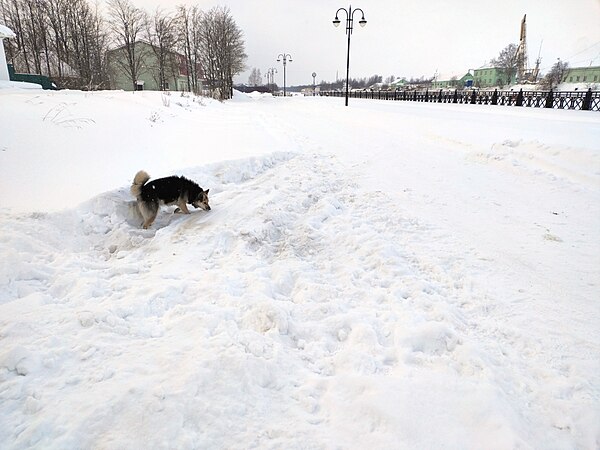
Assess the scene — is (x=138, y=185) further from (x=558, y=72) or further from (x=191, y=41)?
(x=558, y=72)

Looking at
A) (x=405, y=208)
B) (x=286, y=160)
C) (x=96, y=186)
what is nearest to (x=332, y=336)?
(x=405, y=208)

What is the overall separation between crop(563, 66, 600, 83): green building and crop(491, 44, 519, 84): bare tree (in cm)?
1574

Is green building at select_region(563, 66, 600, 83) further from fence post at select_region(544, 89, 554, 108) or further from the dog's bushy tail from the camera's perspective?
the dog's bushy tail

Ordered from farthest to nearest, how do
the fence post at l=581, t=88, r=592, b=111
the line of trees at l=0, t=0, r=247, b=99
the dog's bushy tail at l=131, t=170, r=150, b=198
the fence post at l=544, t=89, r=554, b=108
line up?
the line of trees at l=0, t=0, r=247, b=99, the fence post at l=544, t=89, r=554, b=108, the fence post at l=581, t=88, r=592, b=111, the dog's bushy tail at l=131, t=170, r=150, b=198

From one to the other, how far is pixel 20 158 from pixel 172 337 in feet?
17.0

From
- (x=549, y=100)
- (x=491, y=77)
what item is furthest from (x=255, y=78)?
(x=549, y=100)

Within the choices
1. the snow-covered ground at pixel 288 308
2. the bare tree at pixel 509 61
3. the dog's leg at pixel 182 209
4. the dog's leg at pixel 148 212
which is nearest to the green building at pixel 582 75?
the bare tree at pixel 509 61

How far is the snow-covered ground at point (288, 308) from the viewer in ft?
6.93

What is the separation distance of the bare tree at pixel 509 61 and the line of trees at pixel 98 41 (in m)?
70.4

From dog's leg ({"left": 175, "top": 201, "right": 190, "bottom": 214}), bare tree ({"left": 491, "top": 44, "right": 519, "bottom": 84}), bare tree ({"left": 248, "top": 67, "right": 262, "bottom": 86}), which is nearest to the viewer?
dog's leg ({"left": 175, "top": 201, "right": 190, "bottom": 214})

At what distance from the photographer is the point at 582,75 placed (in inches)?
2667

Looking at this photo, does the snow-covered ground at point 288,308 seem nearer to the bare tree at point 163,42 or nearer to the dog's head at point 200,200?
the dog's head at point 200,200

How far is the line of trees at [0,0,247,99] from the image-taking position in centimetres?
3606

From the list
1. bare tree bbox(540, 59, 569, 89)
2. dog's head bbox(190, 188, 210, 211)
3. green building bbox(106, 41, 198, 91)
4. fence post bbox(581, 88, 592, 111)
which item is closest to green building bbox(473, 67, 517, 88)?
bare tree bbox(540, 59, 569, 89)
